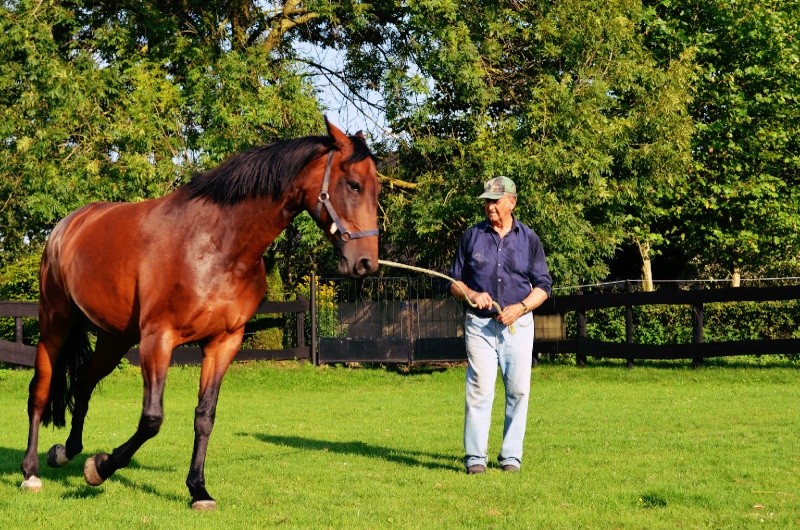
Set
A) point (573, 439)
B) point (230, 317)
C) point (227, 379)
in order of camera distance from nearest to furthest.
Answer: point (230, 317) < point (573, 439) < point (227, 379)

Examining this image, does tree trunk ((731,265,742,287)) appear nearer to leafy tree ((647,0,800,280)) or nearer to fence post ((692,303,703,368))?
leafy tree ((647,0,800,280))

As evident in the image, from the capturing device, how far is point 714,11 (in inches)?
1045

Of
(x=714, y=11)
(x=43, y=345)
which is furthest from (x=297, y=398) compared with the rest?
(x=714, y=11)

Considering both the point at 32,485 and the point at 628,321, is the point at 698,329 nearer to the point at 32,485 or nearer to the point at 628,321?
the point at 628,321

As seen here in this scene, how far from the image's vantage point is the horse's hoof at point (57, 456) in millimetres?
7816

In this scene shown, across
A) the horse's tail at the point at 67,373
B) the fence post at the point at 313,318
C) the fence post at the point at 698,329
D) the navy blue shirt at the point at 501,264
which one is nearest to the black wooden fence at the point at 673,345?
the fence post at the point at 698,329

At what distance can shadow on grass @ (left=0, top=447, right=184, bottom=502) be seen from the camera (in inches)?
272

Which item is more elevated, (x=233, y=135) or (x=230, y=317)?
(x=233, y=135)

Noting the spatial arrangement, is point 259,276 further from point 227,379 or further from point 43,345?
point 227,379

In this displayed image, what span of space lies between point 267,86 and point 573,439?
38.8 feet

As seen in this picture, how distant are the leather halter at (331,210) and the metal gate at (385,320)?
44.4ft

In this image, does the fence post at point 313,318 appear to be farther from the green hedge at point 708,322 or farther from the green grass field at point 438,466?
the green hedge at point 708,322

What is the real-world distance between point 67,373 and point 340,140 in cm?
344

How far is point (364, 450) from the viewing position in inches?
360
